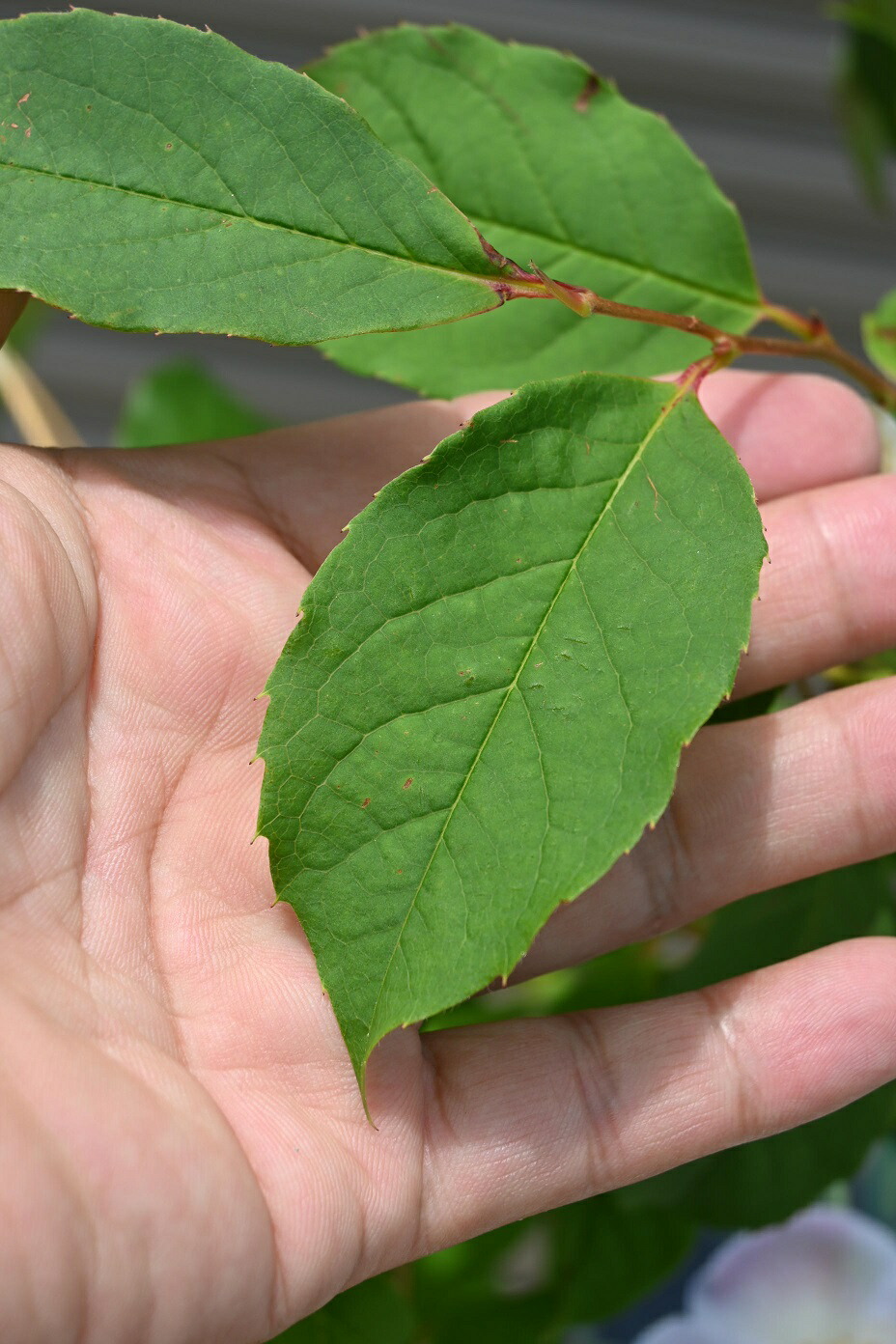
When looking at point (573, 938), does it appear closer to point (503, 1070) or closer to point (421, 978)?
point (503, 1070)

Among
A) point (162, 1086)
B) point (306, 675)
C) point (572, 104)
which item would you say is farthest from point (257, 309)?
point (162, 1086)

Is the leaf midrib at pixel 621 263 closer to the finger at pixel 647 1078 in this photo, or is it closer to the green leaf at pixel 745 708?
the green leaf at pixel 745 708

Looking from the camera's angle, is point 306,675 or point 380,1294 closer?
point 306,675

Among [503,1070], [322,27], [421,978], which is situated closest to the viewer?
[421,978]

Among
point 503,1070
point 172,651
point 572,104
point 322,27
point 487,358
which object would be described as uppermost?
point 322,27

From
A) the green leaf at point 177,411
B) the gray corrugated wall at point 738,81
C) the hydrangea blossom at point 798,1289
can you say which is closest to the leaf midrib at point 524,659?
the hydrangea blossom at point 798,1289

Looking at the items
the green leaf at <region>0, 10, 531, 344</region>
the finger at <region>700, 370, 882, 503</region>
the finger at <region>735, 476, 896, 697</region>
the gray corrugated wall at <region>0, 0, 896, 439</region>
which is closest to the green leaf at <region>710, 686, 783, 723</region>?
the finger at <region>735, 476, 896, 697</region>

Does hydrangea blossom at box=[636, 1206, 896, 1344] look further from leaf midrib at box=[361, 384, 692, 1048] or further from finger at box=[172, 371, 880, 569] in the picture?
finger at box=[172, 371, 880, 569]
